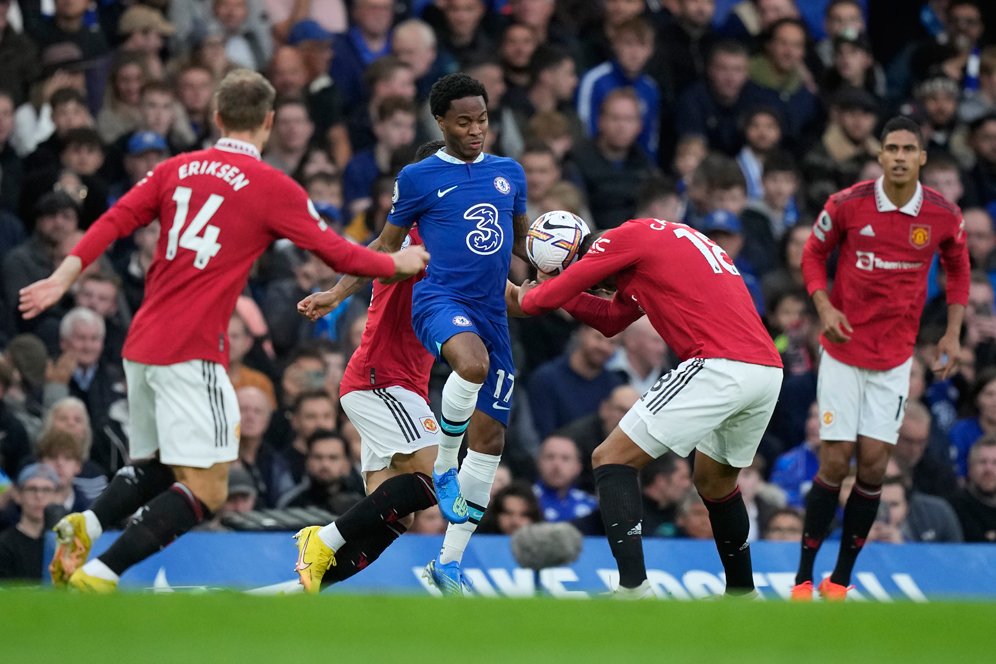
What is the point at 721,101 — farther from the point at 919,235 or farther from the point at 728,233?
the point at 919,235

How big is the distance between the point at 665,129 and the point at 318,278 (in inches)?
201

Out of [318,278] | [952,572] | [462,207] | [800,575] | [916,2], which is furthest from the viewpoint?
[916,2]

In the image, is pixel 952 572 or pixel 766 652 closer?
pixel 766 652

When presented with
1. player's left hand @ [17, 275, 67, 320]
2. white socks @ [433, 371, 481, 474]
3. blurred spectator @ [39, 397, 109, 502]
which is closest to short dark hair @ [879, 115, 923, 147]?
white socks @ [433, 371, 481, 474]

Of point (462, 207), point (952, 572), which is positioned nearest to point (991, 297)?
point (952, 572)

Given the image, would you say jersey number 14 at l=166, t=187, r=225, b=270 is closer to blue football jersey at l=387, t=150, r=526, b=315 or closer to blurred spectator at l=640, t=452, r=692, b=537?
blue football jersey at l=387, t=150, r=526, b=315

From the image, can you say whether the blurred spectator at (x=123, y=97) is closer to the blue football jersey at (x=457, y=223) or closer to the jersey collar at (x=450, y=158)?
the jersey collar at (x=450, y=158)

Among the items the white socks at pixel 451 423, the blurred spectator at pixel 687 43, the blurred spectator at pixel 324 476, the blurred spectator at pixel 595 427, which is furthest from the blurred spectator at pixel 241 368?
the blurred spectator at pixel 687 43

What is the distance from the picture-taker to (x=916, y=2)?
65.0 ft

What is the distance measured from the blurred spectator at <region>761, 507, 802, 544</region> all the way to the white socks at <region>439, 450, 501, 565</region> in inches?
146

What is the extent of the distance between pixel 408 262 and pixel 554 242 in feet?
4.24

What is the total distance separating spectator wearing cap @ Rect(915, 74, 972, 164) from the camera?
17562mm

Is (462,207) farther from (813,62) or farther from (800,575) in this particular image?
(813,62)

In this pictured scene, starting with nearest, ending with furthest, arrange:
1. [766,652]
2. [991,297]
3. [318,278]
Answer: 1. [766,652]
2. [318,278]
3. [991,297]
